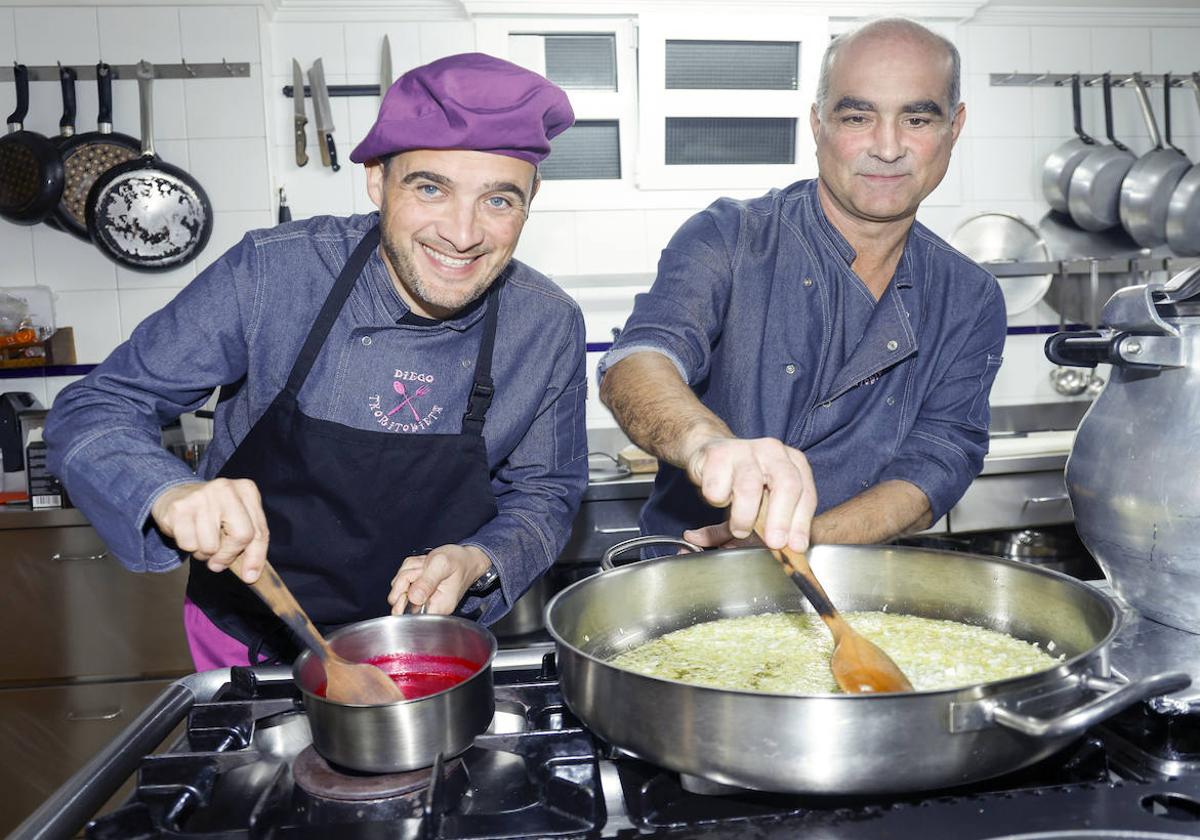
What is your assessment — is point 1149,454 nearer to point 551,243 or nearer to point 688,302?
point 688,302

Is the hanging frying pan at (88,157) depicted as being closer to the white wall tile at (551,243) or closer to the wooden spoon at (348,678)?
the white wall tile at (551,243)

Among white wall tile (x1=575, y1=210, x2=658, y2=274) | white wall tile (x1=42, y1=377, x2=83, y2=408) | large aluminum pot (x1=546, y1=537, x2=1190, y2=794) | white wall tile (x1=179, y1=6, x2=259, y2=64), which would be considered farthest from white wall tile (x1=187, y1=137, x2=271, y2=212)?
large aluminum pot (x1=546, y1=537, x2=1190, y2=794)

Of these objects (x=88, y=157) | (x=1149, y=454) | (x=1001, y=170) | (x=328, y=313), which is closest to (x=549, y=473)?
(x=328, y=313)

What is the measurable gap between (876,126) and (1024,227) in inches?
87.9

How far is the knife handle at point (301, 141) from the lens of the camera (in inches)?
121

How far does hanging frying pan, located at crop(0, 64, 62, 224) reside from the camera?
9.70 ft

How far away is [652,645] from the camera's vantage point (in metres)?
1.09

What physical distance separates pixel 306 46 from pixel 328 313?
2.09 meters

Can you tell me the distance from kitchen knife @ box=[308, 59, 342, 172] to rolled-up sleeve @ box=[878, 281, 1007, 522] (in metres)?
2.15

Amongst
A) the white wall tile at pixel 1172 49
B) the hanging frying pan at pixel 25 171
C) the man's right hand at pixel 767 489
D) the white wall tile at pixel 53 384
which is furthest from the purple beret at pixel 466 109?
the white wall tile at pixel 1172 49

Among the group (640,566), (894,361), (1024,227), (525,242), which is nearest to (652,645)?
(640,566)

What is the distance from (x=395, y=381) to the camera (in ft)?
4.78

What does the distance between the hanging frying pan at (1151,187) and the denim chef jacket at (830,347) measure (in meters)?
2.08

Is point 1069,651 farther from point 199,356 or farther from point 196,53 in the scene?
point 196,53
